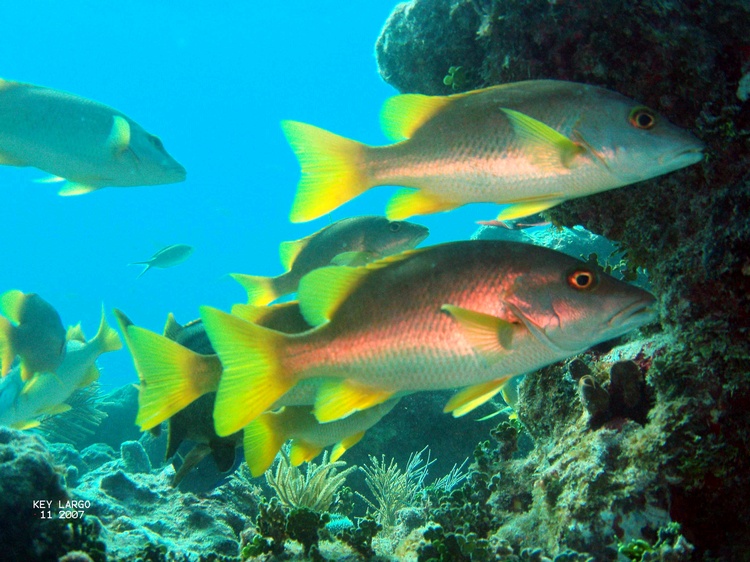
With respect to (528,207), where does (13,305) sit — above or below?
below

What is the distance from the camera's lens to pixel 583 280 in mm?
1957

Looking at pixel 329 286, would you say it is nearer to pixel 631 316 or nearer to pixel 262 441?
pixel 631 316

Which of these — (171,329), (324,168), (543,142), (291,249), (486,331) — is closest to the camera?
(486,331)

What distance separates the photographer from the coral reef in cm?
253

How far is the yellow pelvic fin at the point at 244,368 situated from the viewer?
1.93 m

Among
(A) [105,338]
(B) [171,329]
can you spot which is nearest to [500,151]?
(B) [171,329]

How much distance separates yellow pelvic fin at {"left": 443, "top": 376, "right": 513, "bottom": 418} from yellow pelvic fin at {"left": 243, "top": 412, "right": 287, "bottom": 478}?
4.84ft

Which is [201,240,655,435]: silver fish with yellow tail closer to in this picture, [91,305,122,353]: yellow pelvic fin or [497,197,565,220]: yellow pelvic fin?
[497,197,565,220]: yellow pelvic fin

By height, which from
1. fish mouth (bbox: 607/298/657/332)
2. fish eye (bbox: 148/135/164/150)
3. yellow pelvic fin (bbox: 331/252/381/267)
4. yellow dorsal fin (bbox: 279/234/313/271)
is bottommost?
yellow dorsal fin (bbox: 279/234/313/271)

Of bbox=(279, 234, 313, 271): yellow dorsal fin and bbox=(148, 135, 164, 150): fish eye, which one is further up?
bbox=(148, 135, 164, 150): fish eye

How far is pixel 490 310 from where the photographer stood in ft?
6.47

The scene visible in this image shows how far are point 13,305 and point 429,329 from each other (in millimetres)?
5842

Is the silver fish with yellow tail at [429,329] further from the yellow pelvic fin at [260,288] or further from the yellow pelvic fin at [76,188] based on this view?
the yellow pelvic fin at [260,288]

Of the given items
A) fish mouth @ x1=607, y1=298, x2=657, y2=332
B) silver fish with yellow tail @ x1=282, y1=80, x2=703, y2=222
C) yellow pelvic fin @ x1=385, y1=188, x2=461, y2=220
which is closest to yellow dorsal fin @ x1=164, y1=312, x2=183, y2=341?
silver fish with yellow tail @ x1=282, y1=80, x2=703, y2=222
